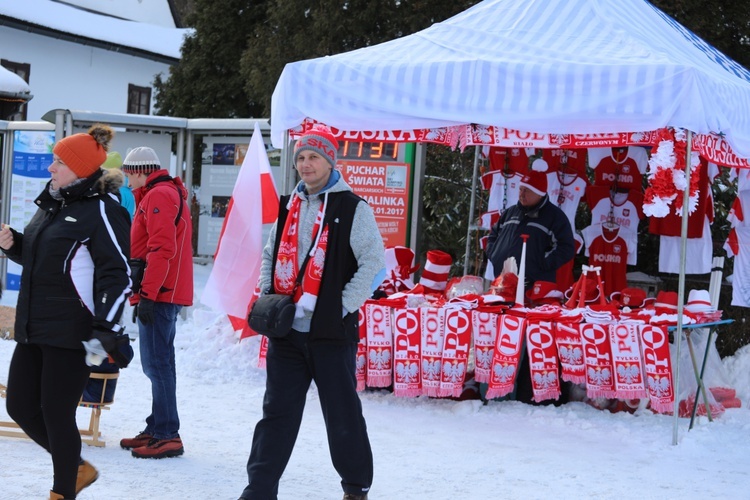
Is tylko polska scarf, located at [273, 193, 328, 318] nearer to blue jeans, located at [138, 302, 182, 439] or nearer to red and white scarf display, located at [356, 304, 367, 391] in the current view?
blue jeans, located at [138, 302, 182, 439]

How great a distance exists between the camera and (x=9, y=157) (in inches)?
474

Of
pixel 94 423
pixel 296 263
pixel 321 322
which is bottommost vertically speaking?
pixel 94 423

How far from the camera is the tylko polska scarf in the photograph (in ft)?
14.5

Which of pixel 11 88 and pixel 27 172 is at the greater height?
pixel 11 88

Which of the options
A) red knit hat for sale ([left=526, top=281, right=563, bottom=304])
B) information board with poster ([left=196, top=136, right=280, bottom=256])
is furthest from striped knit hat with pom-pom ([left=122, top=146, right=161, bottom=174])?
information board with poster ([left=196, top=136, right=280, bottom=256])

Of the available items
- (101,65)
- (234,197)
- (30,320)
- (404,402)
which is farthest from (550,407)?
(101,65)

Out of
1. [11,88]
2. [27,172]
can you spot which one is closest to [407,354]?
[27,172]

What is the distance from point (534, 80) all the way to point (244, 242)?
9.11 ft

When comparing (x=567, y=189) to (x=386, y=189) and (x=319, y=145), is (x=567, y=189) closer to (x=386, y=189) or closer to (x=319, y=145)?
(x=386, y=189)

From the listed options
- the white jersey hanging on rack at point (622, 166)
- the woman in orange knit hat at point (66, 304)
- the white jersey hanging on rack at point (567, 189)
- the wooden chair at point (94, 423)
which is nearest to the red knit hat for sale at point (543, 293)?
the white jersey hanging on rack at point (567, 189)

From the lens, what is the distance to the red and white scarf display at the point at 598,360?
700 centimetres

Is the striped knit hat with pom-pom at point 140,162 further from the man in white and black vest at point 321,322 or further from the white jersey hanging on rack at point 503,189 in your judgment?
Answer: the white jersey hanging on rack at point 503,189

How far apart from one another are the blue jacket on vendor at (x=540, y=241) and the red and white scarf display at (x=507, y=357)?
959 millimetres

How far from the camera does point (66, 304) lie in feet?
13.5
